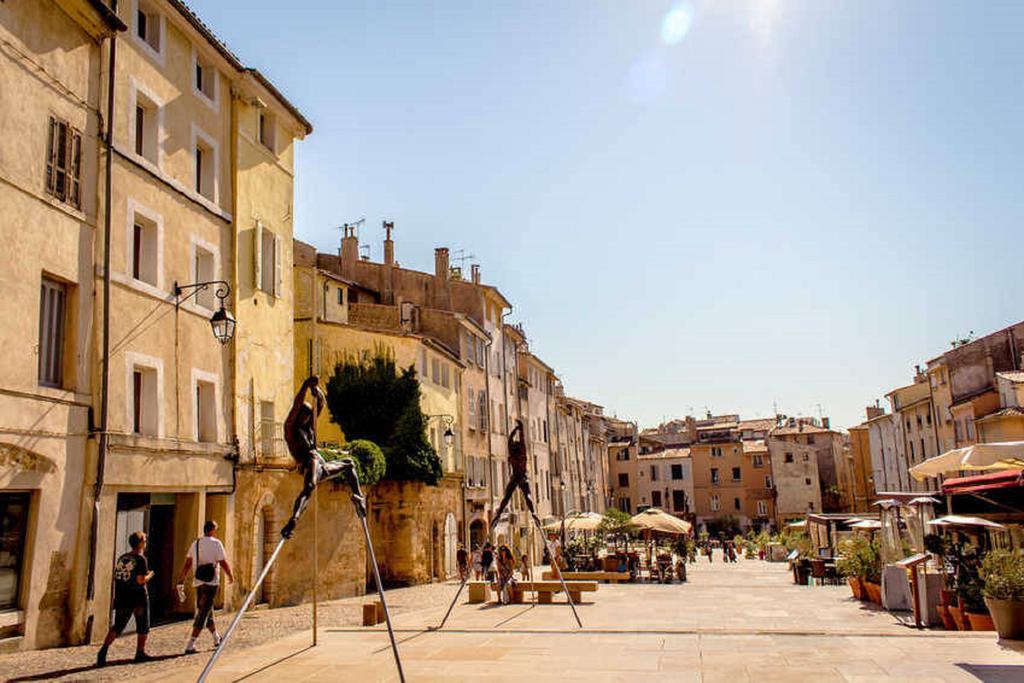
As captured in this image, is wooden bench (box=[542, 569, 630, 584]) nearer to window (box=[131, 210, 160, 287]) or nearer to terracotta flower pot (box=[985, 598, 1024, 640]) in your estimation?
window (box=[131, 210, 160, 287])

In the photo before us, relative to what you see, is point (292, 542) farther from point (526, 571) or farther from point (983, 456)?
point (983, 456)

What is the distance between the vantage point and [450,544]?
34938mm

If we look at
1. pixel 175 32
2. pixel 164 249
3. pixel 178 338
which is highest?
pixel 175 32

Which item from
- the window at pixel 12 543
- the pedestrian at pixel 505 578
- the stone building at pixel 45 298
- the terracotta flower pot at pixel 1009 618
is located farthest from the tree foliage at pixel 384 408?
the terracotta flower pot at pixel 1009 618

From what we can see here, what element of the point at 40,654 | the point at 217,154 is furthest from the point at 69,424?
the point at 217,154

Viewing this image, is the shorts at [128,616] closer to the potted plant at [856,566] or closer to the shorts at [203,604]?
the shorts at [203,604]

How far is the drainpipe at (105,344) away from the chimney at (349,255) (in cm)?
2472

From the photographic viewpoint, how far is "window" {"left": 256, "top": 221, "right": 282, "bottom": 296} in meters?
21.6

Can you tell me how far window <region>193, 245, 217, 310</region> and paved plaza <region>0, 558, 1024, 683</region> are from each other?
7.16 meters

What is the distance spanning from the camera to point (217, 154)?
20297 mm

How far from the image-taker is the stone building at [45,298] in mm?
13289

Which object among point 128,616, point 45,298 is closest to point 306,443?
point 128,616

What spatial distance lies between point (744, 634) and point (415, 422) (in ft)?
62.3

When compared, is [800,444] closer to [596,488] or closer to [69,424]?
[596,488]
